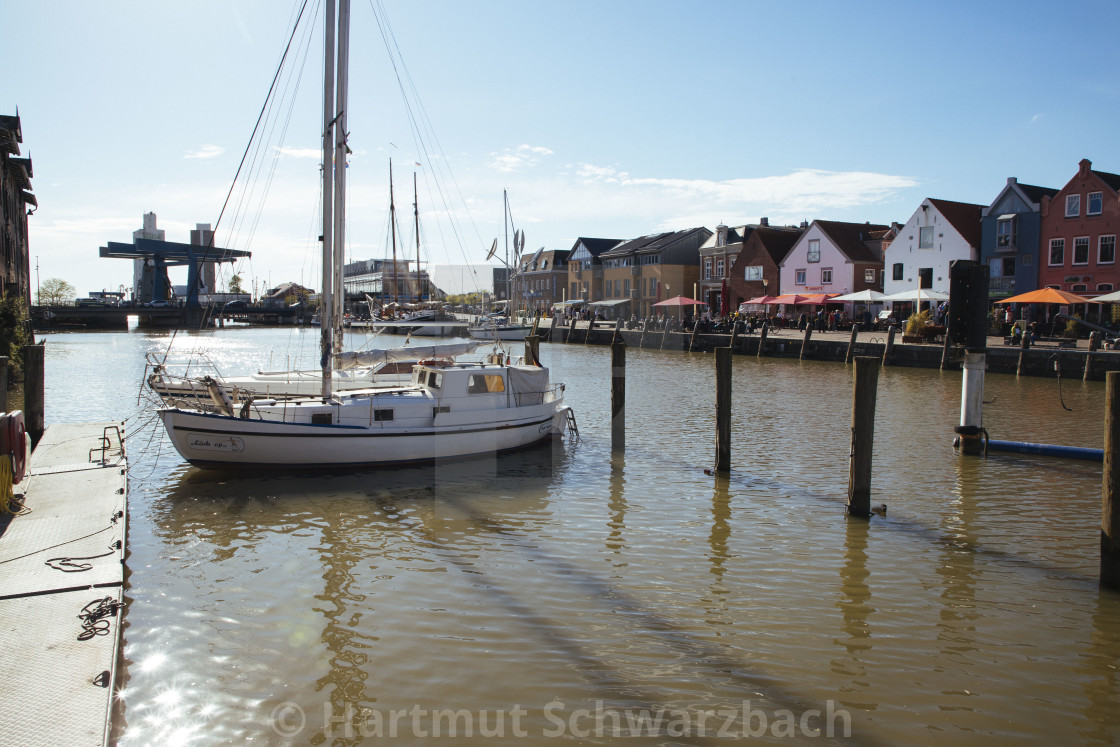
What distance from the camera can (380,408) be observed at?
16141mm

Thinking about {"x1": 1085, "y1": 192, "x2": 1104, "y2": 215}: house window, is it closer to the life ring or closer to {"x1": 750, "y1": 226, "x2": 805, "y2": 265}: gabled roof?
{"x1": 750, "y1": 226, "x2": 805, "y2": 265}: gabled roof

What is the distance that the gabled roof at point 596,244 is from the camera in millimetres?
95644

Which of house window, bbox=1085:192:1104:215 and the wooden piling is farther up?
house window, bbox=1085:192:1104:215

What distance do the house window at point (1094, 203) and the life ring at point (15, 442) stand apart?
5321 centimetres

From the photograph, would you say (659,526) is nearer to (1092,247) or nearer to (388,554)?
(388,554)

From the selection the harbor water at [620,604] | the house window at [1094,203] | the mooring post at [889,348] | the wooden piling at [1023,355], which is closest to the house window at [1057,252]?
the house window at [1094,203]

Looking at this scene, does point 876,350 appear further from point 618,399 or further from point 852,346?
point 618,399

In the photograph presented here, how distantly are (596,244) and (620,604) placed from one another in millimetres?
89758

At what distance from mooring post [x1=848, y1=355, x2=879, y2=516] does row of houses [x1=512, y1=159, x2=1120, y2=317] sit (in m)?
41.7

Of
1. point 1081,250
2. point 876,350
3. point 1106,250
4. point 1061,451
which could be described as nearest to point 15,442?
point 1061,451

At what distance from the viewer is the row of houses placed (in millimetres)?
45594

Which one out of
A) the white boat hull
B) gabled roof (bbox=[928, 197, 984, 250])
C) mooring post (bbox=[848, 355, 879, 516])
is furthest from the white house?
the white boat hull

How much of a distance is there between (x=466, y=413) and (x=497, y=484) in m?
2.31

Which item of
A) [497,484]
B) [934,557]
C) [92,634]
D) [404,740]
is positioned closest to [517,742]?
[404,740]
